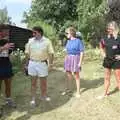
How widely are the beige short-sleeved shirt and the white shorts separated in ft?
0.35

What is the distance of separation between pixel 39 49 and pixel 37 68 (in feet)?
1.37

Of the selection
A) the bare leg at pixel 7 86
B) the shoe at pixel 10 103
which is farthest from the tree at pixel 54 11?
the bare leg at pixel 7 86

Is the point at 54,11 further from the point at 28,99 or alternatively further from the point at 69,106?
the point at 69,106

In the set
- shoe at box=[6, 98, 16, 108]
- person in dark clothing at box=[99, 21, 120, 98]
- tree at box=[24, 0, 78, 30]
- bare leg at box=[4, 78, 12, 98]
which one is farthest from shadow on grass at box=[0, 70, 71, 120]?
tree at box=[24, 0, 78, 30]

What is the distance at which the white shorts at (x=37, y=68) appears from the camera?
29.8ft

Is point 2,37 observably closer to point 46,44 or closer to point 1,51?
point 1,51

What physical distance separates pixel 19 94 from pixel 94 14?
12.6 metres

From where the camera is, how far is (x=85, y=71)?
13.9 m

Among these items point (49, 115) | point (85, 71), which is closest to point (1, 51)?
point (49, 115)

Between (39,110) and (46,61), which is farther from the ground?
(46,61)

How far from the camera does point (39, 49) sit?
899cm

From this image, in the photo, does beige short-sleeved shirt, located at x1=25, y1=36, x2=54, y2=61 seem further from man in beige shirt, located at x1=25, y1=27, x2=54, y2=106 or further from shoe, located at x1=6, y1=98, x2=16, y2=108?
shoe, located at x1=6, y1=98, x2=16, y2=108

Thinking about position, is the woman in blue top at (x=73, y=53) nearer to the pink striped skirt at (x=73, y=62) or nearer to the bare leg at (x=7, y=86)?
the pink striped skirt at (x=73, y=62)

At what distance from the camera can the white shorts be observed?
908cm
